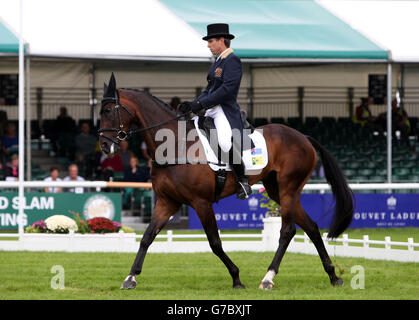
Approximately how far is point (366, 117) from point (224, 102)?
17.6 m

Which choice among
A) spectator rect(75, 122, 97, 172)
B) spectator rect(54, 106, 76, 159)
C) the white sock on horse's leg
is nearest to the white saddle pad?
the white sock on horse's leg

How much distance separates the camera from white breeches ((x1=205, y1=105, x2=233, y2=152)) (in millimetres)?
9617

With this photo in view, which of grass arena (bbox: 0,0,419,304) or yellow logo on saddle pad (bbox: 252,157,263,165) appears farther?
yellow logo on saddle pad (bbox: 252,157,263,165)

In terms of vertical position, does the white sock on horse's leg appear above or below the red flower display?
below

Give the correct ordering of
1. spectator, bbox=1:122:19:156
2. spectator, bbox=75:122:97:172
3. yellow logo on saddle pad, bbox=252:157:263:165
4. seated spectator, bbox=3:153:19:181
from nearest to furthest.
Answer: yellow logo on saddle pad, bbox=252:157:263:165, seated spectator, bbox=3:153:19:181, spectator, bbox=1:122:19:156, spectator, bbox=75:122:97:172

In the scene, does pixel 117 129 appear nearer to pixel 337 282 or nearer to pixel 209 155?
pixel 209 155

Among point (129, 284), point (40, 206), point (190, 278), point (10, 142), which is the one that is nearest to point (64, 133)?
point (10, 142)

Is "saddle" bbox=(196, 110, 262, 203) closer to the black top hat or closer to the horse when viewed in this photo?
the horse

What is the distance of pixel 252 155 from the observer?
390 inches

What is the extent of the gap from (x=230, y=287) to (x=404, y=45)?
13.4m

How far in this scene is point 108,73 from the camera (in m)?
26.8

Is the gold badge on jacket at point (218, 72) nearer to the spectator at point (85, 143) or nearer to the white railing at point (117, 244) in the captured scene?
the white railing at point (117, 244)

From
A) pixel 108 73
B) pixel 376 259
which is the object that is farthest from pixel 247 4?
pixel 376 259

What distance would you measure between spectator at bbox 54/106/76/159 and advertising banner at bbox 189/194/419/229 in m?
7.18
